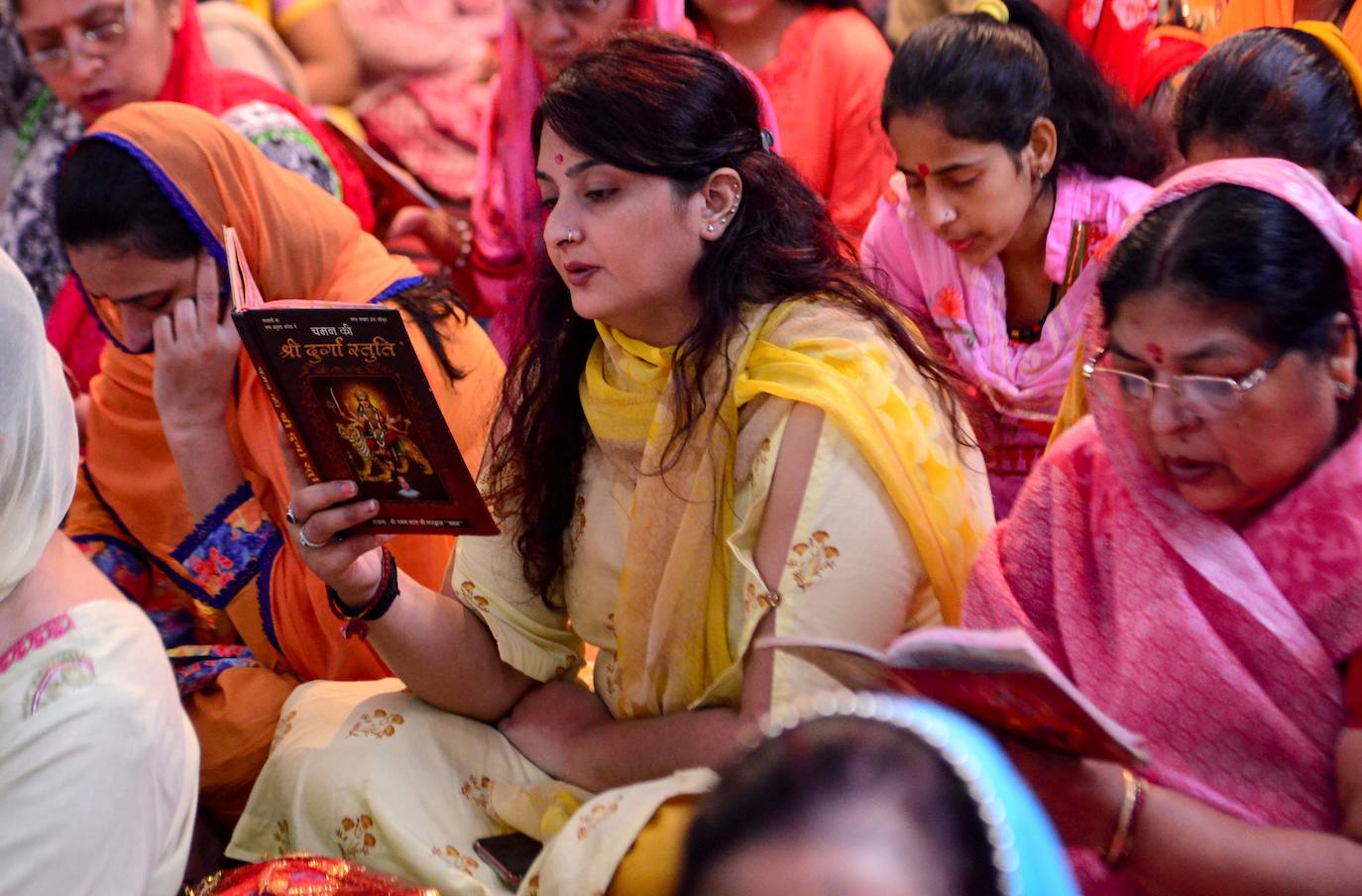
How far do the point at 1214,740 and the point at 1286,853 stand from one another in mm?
153

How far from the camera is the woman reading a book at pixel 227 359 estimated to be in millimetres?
2262

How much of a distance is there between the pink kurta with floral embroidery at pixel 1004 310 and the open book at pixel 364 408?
42.5 inches

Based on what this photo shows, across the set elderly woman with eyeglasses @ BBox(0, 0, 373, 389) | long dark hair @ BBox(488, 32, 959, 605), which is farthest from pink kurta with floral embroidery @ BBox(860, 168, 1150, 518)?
elderly woman with eyeglasses @ BBox(0, 0, 373, 389)

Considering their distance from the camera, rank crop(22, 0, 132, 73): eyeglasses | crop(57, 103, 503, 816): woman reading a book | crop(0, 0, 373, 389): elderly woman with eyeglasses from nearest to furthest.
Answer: crop(57, 103, 503, 816): woman reading a book < crop(0, 0, 373, 389): elderly woman with eyeglasses < crop(22, 0, 132, 73): eyeglasses

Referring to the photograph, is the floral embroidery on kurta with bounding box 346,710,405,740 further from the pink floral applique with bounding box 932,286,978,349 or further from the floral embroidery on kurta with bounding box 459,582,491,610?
the pink floral applique with bounding box 932,286,978,349

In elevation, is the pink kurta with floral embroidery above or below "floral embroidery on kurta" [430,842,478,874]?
above

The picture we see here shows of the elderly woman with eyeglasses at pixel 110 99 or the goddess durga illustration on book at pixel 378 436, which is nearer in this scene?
the goddess durga illustration on book at pixel 378 436

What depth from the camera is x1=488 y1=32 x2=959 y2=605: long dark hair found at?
Answer: 71.0 inches

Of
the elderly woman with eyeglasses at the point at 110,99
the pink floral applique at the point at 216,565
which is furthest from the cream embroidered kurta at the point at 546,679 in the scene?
the elderly woman with eyeglasses at the point at 110,99

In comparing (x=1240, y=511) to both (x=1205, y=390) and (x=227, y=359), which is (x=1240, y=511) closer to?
(x=1205, y=390)

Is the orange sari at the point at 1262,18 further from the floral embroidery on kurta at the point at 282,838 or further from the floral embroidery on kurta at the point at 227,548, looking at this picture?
the floral embroidery on kurta at the point at 282,838

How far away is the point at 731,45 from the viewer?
11.6 feet

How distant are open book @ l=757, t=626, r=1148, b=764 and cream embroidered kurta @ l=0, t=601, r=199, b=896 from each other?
0.69 meters

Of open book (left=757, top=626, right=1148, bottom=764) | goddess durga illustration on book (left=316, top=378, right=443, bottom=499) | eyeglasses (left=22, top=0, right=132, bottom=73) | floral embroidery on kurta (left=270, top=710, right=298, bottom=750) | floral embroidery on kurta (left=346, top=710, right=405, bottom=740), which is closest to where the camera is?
open book (left=757, top=626, right=1148, bottom=764)
